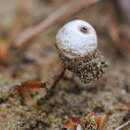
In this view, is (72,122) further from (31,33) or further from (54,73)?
(31,33)

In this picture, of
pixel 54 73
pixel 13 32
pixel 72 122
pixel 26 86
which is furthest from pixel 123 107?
pixel 13 32

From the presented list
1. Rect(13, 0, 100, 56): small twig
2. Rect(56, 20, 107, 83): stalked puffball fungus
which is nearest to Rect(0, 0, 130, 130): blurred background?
Rect(13, 0, 100, 56): small twig

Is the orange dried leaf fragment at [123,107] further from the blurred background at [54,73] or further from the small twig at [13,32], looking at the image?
the small twig at [13,32]

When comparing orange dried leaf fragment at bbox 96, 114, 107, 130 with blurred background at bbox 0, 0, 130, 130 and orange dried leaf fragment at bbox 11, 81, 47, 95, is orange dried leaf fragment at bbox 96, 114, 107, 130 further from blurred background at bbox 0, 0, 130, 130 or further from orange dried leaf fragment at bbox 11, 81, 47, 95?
orange dried leaf fragment at bbox 11, 81, 47, 95

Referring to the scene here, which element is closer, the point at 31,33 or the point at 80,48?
the point at 80,48

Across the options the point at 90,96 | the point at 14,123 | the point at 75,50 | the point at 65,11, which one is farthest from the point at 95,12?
the point at 14,123

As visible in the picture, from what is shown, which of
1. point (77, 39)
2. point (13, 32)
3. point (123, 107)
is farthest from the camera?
point (13, 32)
